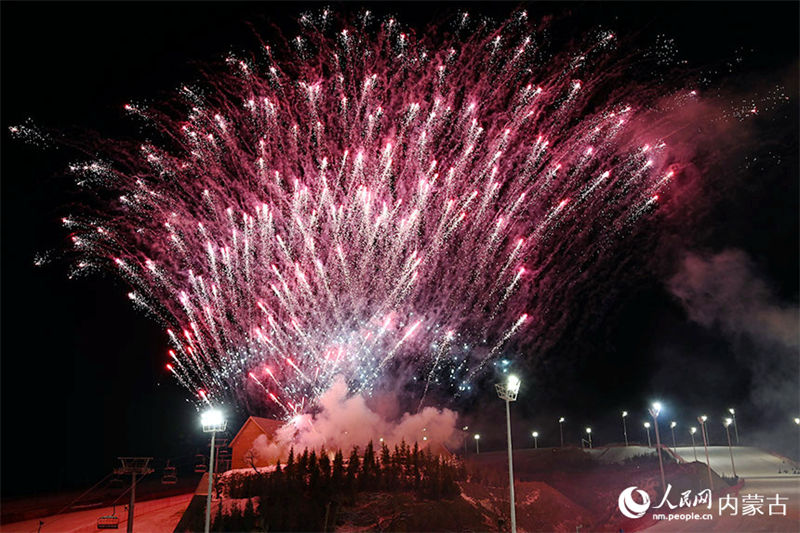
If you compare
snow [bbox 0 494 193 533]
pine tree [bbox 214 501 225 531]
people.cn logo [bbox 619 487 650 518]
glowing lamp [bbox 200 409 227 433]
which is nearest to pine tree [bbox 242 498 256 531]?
pine tree [bbox 214 501 225 531]

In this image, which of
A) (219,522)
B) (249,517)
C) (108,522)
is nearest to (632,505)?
(249,517)

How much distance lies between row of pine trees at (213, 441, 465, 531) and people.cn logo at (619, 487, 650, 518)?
12.1 meters

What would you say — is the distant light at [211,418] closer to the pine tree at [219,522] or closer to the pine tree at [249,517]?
the pine tree at [249,517]

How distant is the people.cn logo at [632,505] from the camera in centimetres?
3566

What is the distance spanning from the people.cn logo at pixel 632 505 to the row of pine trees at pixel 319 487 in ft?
39.7

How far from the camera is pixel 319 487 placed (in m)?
29.6

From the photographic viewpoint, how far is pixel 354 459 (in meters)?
32.7

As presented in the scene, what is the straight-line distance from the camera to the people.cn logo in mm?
35656

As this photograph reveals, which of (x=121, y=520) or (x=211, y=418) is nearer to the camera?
(x=211, y=418)

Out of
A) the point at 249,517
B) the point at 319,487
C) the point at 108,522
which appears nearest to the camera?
the point at 249,517

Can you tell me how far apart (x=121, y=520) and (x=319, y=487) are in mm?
16778

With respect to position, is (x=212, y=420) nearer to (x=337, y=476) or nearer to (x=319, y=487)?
(x=319, y=487)

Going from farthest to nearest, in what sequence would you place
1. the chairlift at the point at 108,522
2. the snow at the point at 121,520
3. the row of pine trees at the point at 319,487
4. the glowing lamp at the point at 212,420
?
1. the snow at the point at 121,520
2. the chairlift at the point at 108,522
3. the row of pine trees at the point at 319,487
4. the glowing lamp at the point at 212,420

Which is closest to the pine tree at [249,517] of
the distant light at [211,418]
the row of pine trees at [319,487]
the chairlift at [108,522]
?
the row of pine trees at [319,487]
